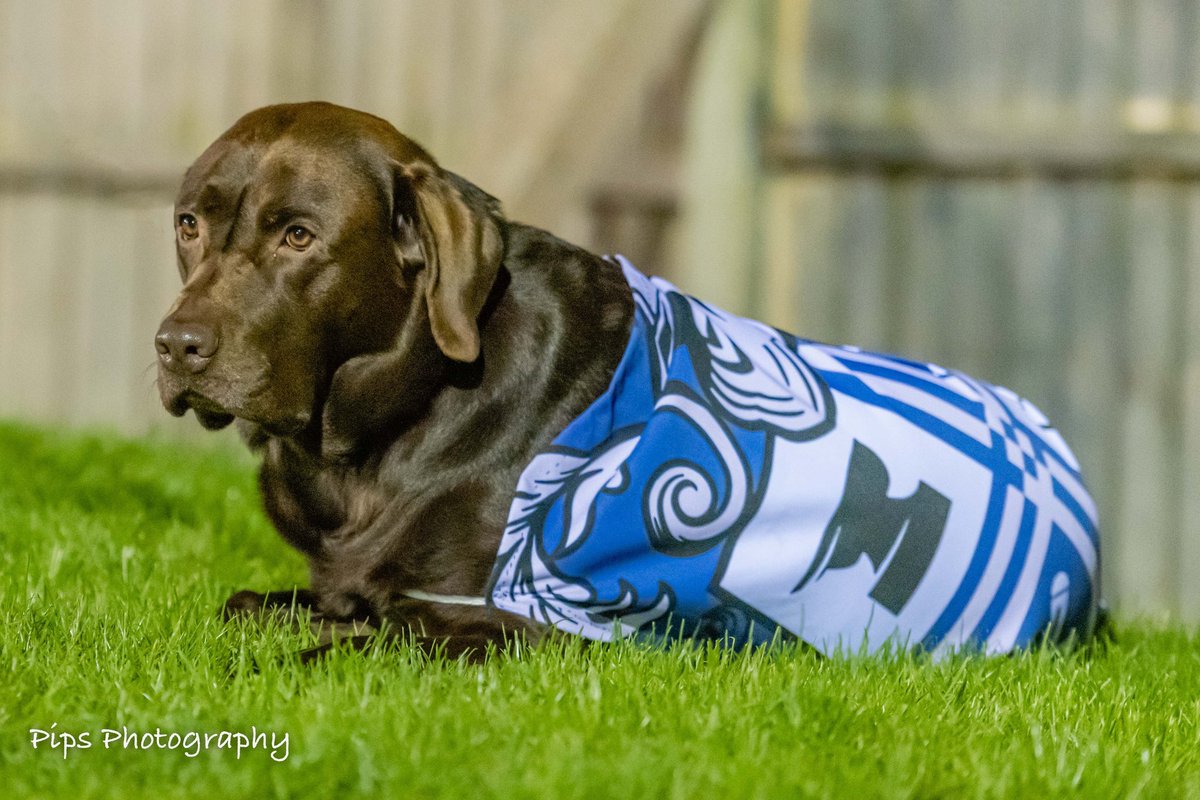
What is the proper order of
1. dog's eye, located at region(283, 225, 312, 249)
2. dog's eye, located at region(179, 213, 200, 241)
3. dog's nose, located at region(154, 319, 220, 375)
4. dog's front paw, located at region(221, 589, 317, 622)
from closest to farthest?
dog's nose, located at region(154, 319, 220, 375) → dog's eye, located at region(283, 225, 312, 249) → dog's eye, located at region(179, 213, 200, 241) → dog's front paw, located at region(221, 589, 317, 622)

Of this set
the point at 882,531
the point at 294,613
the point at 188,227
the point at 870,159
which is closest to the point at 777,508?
the point at 882,531

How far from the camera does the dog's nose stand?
286 cm

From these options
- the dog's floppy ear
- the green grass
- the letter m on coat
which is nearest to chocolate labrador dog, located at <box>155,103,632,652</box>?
the dog's floppy ear

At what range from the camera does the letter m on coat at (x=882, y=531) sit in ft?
10.6

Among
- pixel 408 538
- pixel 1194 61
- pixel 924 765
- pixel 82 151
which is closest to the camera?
pixel 924 765

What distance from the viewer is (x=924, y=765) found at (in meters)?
2.42

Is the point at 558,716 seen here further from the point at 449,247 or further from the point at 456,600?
the point at 449,247

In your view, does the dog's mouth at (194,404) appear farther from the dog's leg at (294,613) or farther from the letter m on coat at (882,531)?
the letter m on coat at (882,531)

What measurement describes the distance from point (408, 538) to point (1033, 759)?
130cm

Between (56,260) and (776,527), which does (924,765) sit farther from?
(56,260)

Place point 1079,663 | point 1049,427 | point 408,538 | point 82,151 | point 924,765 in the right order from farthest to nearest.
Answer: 1. point 82,151
2. point 1049,427
3. point 1079,663
4. point 408,538
5. point 924,765

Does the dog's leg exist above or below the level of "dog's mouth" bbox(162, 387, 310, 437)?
below

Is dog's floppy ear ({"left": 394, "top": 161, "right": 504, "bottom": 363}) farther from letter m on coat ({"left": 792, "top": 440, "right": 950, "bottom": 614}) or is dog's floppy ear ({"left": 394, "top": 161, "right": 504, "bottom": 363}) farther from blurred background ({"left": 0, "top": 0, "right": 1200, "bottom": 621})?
blurred background ({"left": 0, "top": 0, "right": 1200, "bottom": 621})

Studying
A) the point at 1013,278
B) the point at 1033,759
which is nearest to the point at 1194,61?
the point at 1013,278
